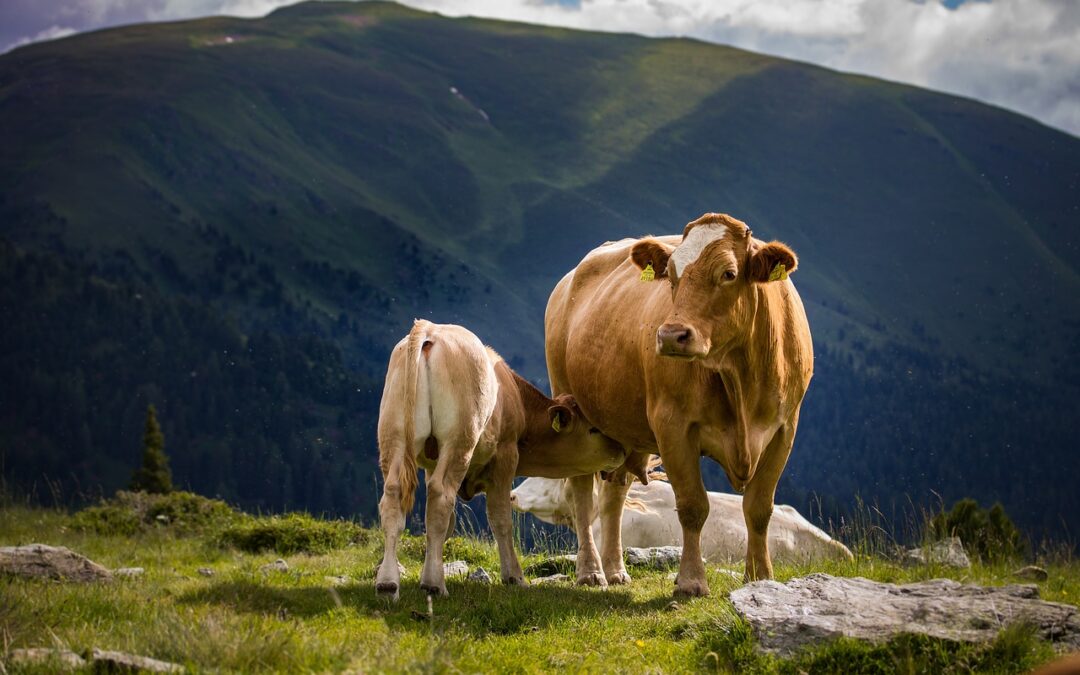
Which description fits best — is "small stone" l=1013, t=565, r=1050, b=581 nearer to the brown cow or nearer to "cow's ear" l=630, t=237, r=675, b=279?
the brown cow

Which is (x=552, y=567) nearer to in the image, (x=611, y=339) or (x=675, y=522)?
(x=611, y=339)

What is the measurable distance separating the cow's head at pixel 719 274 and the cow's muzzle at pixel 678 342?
9 centimetres

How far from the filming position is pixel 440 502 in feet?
34.3

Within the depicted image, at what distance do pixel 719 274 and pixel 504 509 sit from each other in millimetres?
3401

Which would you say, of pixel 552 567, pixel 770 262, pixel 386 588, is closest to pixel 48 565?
pixel 386 588

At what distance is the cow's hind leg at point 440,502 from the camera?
10.4 m

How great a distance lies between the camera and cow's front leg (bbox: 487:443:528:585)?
11.5 m

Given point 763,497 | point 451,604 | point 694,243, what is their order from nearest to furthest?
1. point 451,604
2. point 694,243
3. point 763,497

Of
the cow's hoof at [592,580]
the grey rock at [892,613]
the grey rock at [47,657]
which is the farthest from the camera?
the cow's hoof at [592,580]

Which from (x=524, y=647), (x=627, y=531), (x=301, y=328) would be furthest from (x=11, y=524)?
(x=301, y=328)

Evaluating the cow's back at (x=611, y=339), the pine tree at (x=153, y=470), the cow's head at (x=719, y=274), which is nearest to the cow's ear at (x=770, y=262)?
the cow's head at (x=719, y=274)

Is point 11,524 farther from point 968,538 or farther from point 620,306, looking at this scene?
point 968,538

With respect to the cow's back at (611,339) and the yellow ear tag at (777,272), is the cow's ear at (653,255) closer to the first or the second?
the cow's back at (611,339)

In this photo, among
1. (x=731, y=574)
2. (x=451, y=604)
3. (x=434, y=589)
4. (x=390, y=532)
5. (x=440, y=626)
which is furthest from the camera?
(x=731, y=574)
